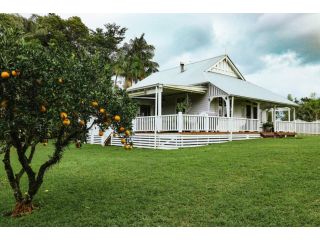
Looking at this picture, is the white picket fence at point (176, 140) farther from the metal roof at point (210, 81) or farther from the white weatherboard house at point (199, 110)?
the metal roof at point (210, 81)

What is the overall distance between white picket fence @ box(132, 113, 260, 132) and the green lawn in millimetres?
5895

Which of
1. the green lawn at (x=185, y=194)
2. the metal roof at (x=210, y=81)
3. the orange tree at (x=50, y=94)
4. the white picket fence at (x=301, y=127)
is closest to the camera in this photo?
the orange tree at (x=50, y=94)

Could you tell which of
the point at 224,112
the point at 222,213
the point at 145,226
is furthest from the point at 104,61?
the point at 224,112

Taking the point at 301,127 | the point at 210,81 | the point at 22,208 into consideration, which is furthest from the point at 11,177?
the point at 301,127

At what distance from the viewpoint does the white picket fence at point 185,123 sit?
1566 cm

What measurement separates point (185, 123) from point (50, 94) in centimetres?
1164

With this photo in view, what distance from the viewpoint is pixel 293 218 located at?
4746 millimetres

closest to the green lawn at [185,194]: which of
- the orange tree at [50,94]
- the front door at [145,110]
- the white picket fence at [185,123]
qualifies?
the orange tree at [50,94]

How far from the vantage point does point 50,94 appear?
447 cm

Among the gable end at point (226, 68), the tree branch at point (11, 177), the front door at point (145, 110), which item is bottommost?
the tree branch at point (11, 177)

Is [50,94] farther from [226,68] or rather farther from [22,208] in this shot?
[226,68]

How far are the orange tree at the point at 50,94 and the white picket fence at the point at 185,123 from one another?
1023 centimetres
